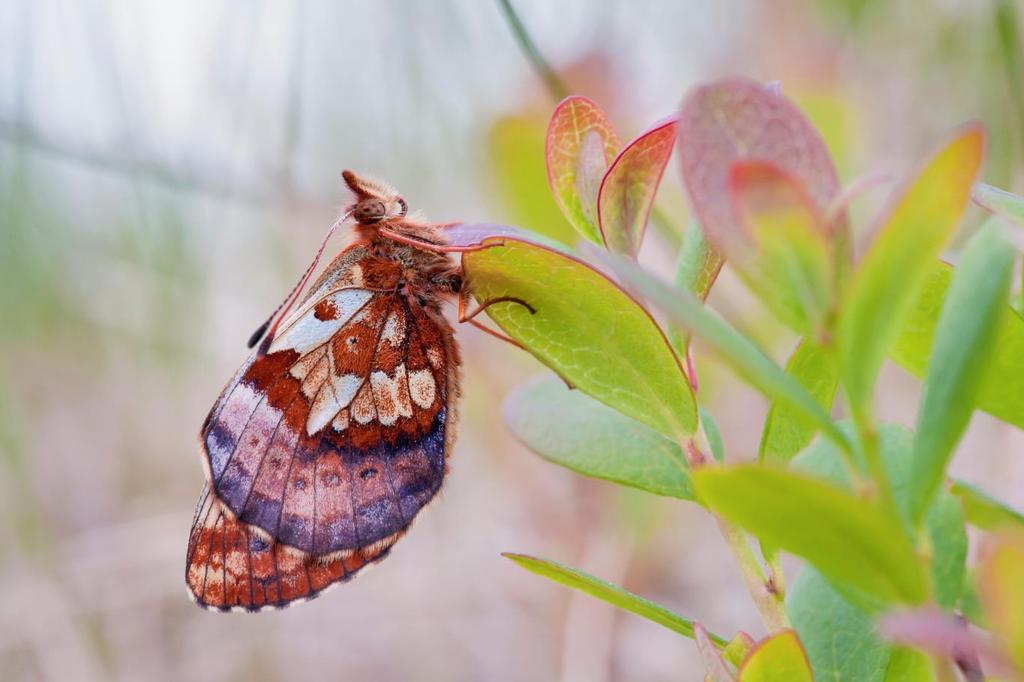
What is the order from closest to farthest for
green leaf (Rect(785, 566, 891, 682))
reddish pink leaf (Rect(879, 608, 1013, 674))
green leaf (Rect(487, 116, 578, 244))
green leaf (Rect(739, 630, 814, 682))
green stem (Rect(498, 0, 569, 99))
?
reddish pink leaf (Rect(879, 608, 1013, 674)) → green leaf (Rect(739, 630, 814, 682)) → green leaf (Rect(785, 566, 891, 682)) → green stem (Rect(498, 0, 569, 99)) → green leaf (Rect(487, 116, 578, 244))

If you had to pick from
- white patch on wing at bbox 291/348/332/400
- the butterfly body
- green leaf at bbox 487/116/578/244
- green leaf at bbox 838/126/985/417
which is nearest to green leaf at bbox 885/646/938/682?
green leaf at bbox 838/126/985/417

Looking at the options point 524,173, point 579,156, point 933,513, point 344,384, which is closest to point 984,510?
point 933,513

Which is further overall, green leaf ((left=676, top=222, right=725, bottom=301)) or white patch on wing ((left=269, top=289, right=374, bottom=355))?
white patch on wing ((left=269, top=289, right=374, bottom=355))

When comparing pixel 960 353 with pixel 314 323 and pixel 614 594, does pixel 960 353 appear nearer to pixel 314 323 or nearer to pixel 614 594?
pixel 614 594

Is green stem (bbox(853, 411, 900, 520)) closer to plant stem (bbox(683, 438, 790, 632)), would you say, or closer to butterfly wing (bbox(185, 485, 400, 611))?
plant stem (bbox(683, 438, 790, 632))

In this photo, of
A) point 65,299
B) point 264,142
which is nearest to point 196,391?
point 65,299

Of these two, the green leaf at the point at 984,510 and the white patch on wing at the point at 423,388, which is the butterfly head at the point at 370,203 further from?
the green leaf at the point at 984,510

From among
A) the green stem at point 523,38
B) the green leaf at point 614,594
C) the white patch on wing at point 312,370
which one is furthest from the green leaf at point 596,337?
the white patch on wing at point 312,370
